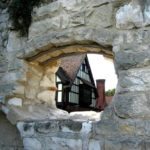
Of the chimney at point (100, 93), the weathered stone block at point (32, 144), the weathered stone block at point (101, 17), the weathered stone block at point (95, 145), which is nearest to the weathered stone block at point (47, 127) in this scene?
the weathered stone block at point (32, 144)

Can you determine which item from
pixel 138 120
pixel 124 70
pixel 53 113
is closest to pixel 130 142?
pixel 138 120

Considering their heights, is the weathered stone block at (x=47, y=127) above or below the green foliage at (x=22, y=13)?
below

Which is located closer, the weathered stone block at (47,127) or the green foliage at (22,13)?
the weathered stone block at (47,127)

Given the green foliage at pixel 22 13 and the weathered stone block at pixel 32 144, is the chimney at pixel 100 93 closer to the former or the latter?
the green foliage at pixel 22 13

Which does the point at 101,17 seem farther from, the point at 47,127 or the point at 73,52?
the point at 47,127

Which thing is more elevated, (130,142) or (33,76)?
(33,76)

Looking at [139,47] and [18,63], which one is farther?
[18,63]

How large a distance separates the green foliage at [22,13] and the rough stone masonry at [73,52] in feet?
0.22

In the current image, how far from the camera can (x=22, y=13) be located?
326cm

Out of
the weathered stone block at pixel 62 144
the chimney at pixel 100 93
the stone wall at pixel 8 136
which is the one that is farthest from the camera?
the chimney at pixel 100 93

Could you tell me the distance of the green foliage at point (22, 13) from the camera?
321 centimetres

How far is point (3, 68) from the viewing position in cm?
333

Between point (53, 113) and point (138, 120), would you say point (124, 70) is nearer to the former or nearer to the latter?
point (138, 120)

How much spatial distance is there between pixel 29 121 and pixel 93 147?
2.45ft
